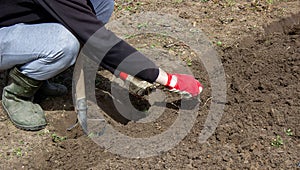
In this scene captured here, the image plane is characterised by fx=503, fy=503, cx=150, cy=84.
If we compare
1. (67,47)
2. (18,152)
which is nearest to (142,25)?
(67,47)

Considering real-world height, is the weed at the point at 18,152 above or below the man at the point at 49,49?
below

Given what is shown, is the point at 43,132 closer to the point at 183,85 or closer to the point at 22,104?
the point at 22,104

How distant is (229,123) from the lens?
3.03 meters

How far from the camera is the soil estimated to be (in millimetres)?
2742

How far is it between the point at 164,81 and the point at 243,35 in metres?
1.40

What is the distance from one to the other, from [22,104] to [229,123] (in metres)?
1.29

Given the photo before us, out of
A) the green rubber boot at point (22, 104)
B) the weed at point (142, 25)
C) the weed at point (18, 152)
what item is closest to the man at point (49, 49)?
the green rubber boot at point (22, 104)

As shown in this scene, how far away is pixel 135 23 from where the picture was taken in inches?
170

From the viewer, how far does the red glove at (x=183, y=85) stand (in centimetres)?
291

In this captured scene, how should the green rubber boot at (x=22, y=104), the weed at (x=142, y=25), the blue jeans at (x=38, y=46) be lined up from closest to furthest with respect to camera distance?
the blue jeans at (x=38, y=46) < the green rubber boot at (x=22, y=104) < the weed at (x=142, y=25)

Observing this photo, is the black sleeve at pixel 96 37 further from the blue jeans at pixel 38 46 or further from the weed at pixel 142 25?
the weed at pixel 142 25

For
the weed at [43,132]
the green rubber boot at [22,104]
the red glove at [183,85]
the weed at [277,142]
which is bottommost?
the weed at [43,132]

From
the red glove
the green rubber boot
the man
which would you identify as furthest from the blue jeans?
the red glove

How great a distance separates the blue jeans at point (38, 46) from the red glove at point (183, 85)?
59cm
